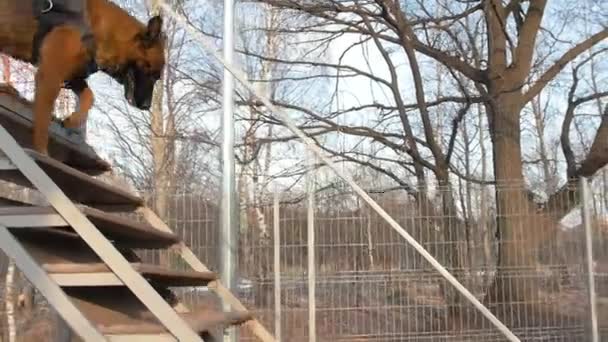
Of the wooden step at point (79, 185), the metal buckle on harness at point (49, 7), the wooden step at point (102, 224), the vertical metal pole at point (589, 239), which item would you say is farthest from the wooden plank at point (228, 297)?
the vertical metal pole at point (589, 239)

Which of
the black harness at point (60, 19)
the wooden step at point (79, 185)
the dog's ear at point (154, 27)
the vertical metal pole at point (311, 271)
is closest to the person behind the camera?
the wooden step at point (79, 185)

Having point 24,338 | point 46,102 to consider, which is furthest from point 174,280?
point 24,338

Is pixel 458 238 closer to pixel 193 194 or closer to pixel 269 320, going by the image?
pixel 269 320

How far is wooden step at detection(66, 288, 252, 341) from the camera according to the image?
321 centimetres

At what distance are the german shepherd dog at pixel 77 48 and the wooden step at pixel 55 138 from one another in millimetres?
160

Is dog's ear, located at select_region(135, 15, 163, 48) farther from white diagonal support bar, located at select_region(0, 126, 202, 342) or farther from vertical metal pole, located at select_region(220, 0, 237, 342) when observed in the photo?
vertical metal pole, located at select_region(220, 0, 237, 342)

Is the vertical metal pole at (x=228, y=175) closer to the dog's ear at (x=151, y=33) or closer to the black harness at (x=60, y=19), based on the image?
the dog's ear at (x=151, y=33)

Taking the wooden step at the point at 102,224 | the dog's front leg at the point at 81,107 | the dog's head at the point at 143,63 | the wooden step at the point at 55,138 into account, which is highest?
the dog's head at the point at 143,63

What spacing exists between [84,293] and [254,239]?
17.7ft

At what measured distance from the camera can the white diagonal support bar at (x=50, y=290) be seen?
302cm

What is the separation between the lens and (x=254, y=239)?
885 centimetres

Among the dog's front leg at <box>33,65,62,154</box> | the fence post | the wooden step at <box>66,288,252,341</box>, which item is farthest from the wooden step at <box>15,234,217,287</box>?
the fence post

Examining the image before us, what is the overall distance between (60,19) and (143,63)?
784mm

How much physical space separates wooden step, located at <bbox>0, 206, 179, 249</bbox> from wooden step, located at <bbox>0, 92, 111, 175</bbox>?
A: 2.11 ft
